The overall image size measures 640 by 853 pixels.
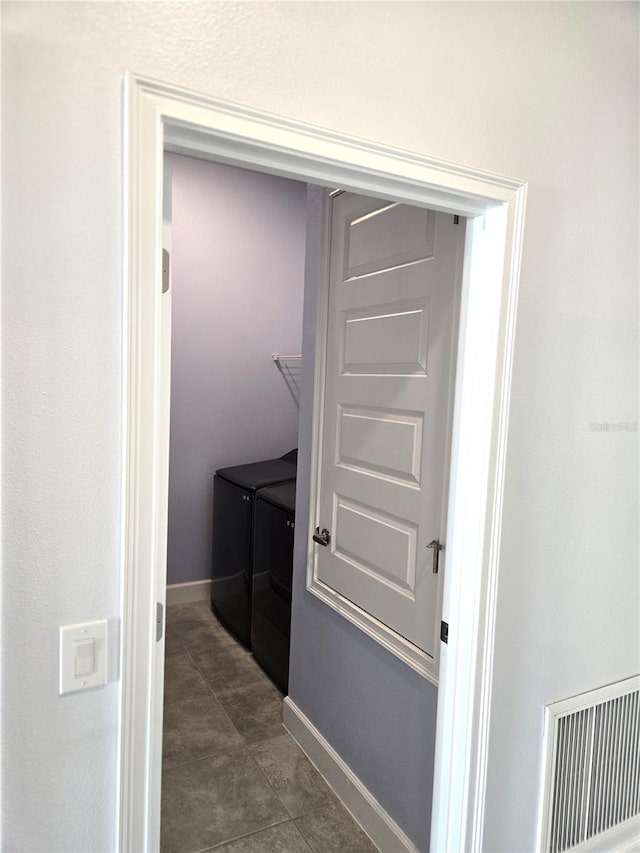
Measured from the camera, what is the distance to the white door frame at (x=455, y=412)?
1.00 metres

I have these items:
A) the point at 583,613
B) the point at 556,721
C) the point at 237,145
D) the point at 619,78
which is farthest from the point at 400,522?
the point at 619,78

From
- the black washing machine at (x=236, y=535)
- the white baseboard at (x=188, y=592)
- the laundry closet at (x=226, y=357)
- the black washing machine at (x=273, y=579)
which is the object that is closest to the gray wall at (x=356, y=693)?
the black washing machine at (x=273, y=579)

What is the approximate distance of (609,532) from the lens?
166cm

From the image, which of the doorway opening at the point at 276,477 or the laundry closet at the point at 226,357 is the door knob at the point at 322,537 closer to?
the doorway opening at the point at 276,477

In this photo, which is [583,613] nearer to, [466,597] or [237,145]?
[466,597]

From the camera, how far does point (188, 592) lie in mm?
3930

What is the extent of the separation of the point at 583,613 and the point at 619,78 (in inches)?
55.2

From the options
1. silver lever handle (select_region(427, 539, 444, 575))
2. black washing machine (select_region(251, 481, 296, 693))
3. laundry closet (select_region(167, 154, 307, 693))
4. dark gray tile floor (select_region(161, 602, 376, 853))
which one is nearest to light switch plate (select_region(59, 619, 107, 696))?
silver lever handle (select_region(427, 539, 444, 575))

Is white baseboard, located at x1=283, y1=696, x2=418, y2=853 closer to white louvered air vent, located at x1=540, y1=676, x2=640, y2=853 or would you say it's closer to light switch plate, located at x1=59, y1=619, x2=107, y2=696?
white louvered air vent, located at x1=540, y1=676, x2=640, y2=853

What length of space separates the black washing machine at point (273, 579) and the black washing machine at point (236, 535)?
10 centimetres

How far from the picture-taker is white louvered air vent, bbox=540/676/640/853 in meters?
1.62

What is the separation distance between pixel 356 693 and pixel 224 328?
250 cm

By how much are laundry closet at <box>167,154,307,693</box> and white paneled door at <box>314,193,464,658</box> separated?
1306 millimetres

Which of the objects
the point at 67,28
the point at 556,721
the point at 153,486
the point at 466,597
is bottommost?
the point at 556,721
